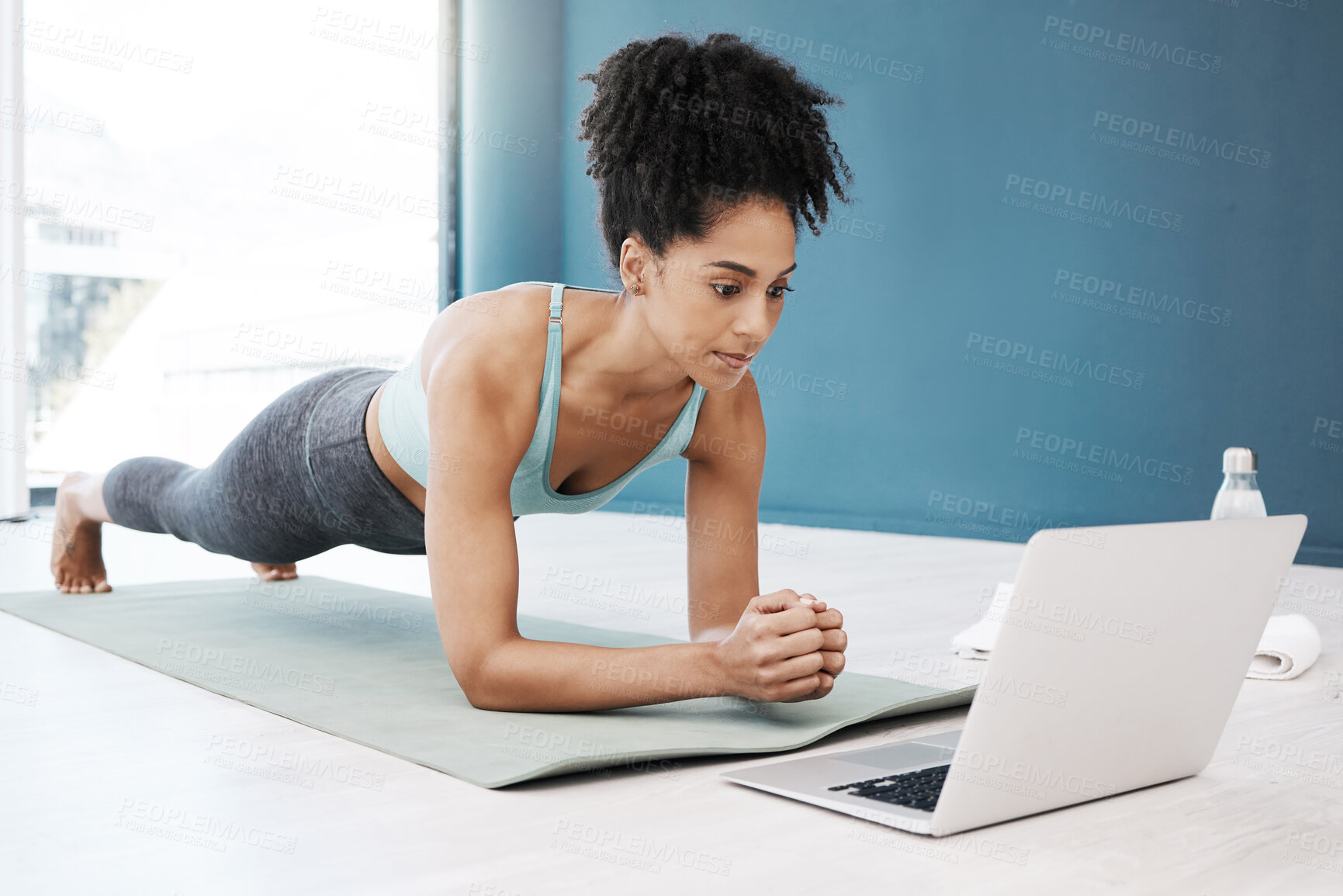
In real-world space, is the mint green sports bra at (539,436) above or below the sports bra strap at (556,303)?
below

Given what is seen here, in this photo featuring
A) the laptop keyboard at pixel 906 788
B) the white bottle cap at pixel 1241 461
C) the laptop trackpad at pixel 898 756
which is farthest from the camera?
the white bottle cap at pixel 1241 461

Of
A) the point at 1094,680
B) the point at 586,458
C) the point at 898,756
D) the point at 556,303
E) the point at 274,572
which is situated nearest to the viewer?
the point at 1094,680

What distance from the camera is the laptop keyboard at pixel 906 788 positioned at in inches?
37.7

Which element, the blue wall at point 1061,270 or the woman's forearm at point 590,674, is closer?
the woman's forearm at point 590,674

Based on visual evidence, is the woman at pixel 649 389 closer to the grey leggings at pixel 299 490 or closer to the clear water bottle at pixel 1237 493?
the grey leggings at pixel 299 490

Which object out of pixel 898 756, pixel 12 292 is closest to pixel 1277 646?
pixel 898 756

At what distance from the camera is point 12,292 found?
3.71m

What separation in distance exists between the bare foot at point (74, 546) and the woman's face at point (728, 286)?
4.67 ft

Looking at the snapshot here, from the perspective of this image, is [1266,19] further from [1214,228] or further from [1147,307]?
[1147,307]

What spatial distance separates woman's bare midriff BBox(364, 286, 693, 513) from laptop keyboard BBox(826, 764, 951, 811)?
57 cm

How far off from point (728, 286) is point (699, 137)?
154mm

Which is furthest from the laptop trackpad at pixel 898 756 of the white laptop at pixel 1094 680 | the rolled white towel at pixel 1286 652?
the rolled white towel at pixel 1286 652

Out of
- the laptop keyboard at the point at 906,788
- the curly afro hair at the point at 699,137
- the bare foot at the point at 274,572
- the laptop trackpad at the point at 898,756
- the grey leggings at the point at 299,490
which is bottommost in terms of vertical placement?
the bare foot at the point at 274,572

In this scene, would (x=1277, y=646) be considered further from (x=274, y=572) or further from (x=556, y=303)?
(x=274, y=572)
